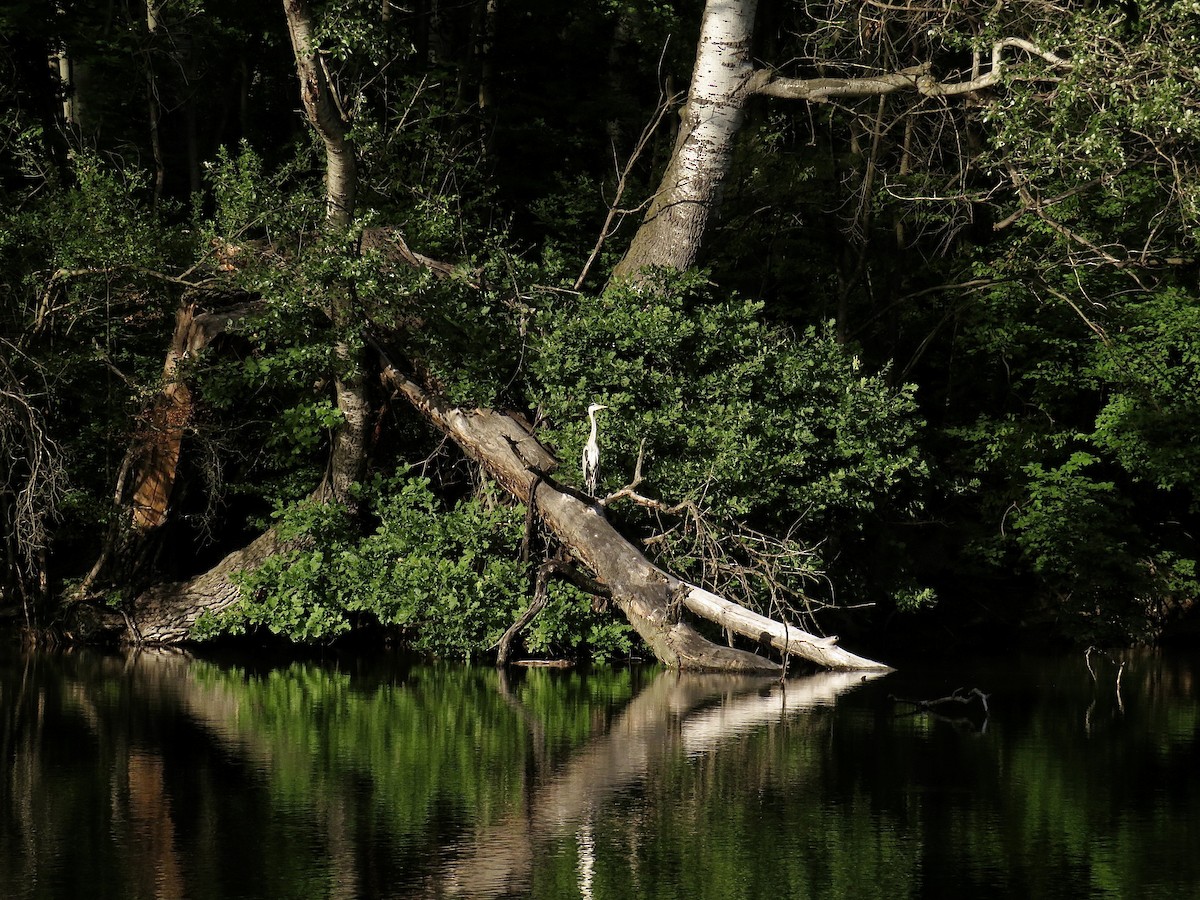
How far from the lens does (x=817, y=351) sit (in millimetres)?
17547

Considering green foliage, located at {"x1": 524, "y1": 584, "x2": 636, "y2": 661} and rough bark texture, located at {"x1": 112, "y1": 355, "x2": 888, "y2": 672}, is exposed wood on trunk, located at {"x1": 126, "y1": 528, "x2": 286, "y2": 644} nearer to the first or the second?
rough bark texture, located at {"x1": 112, "y1": 355, "x2": 888, "y2": 672}

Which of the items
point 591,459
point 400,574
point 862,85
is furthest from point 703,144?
point 400,574

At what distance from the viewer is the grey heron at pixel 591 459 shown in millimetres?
15750

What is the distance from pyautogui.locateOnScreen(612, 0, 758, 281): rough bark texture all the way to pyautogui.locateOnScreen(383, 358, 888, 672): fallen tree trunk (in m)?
2.72

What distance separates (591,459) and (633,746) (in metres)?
5.74

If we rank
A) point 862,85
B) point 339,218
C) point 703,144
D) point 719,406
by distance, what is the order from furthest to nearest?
1. point 703,144
2. point 862,85
3. point 339,218
4. point 719,406

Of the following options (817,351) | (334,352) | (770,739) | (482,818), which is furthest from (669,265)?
(482,818)

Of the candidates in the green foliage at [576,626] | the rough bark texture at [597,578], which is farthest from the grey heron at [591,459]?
the green foliage at [576,626]

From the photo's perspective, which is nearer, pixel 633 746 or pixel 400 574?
pixel 633 746

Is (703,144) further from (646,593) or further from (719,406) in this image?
(646,593)

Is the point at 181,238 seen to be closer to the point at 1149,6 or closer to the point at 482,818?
the point at 1149,6

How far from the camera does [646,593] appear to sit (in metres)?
15.1

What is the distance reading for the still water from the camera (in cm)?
676

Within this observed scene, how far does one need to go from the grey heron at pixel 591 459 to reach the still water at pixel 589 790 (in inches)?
90.6
